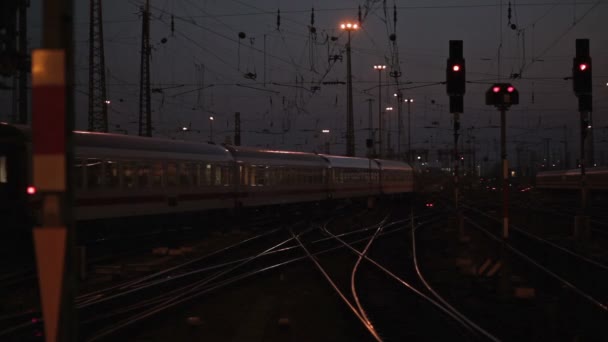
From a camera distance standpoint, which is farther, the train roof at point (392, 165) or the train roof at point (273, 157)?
the train roof at point (392, 165)

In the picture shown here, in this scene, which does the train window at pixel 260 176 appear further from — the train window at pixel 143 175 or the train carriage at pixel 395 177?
the train carriage at pixel 395 177

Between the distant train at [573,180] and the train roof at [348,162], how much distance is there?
15.1 m

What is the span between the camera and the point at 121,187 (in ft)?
63.3

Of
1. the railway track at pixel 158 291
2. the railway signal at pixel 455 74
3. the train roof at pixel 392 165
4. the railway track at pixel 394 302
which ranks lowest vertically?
the railway track at pixel 394 302

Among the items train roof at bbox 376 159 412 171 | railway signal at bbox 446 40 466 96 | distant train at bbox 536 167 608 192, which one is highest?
railway signal at bbox 446 40 466 96

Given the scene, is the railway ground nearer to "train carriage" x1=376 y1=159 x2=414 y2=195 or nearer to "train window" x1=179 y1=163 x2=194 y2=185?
"train window" x1=179 y1=163 x2=194 y2=185

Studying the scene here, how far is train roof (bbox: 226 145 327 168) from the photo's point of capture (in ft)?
95.3

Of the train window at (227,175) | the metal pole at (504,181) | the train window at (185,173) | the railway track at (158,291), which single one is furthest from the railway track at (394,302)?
the train window at (227,175)

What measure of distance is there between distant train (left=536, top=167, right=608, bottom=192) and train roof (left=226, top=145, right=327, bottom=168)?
63.9 feet

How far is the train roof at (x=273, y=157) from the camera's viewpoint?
29.1m

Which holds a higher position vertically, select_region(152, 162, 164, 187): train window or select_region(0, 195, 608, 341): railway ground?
select_region(152, 162, 164, 187): train window

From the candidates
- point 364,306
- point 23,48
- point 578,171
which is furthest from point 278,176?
point 578,171

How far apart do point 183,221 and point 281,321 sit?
14.4 meters

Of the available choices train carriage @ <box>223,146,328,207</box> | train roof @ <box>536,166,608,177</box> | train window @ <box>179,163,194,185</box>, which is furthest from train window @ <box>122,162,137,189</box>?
train roof @ <box>536,166,608,177</box>
